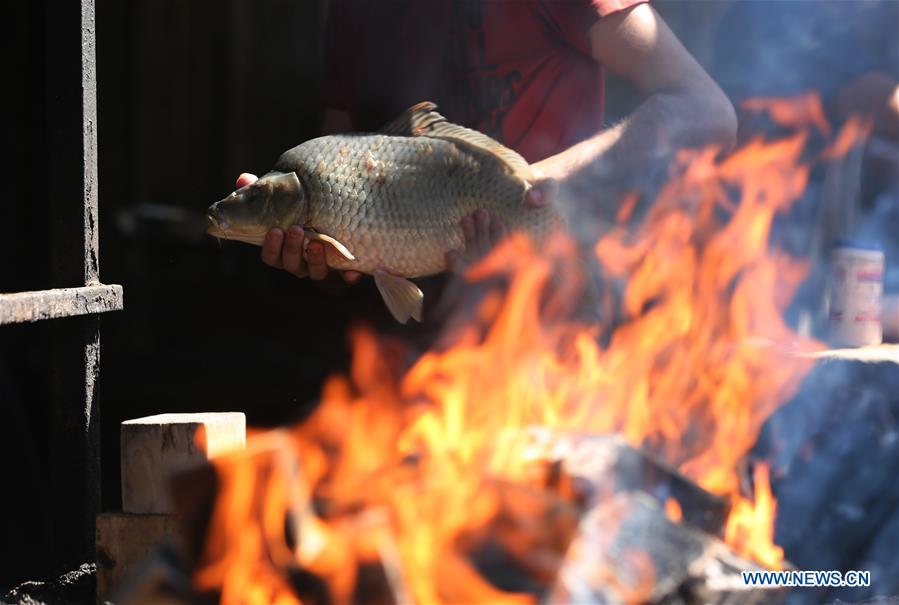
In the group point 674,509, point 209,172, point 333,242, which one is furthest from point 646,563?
point 209,172

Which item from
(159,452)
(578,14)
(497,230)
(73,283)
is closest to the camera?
(159,452)

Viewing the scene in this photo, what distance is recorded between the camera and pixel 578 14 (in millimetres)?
3029

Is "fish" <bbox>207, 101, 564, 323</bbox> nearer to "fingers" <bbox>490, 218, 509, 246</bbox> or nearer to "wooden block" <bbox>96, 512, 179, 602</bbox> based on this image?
"fingers" <bbox>490, 218, 509, 246</bbox>

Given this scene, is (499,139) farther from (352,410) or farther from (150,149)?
(150,149)

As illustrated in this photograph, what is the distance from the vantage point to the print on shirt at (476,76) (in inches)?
128

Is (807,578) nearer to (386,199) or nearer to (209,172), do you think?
(386,199)

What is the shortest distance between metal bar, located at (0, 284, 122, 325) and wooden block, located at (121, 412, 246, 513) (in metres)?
0.35

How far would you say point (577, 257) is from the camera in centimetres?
268

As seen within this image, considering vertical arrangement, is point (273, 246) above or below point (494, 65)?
below

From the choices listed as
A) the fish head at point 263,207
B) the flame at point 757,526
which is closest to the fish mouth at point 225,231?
the fish head at point 263,207

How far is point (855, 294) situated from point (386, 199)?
4.90 feet

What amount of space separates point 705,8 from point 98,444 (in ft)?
15.7

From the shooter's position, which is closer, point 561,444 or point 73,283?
Result: point 561,444

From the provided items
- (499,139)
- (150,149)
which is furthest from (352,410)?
(150,149)
